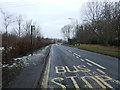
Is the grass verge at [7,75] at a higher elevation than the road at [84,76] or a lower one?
higher

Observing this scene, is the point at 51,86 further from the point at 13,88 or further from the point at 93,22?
the point at 93,22

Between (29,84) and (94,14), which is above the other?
(94,14)

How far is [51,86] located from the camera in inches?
215

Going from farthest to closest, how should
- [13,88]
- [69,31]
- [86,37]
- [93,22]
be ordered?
[69,31]
[86,37]
[93,22]
[13,88]

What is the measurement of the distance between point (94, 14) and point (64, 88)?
43.9 m

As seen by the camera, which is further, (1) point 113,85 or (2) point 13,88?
(1) point 113,85

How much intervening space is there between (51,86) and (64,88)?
23.3 inches

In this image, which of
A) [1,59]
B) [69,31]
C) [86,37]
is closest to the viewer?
[1,59]

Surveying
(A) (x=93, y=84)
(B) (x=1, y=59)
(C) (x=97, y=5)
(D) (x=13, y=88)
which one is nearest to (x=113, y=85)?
(A) (x=93, y=84)

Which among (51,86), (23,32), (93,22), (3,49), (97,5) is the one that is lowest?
(51,86)

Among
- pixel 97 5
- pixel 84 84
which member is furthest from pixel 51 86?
pixel 97 5

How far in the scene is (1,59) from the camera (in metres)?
10.7

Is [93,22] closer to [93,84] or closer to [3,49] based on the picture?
[3,49]

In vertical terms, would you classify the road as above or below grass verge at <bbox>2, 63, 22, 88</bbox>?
below
